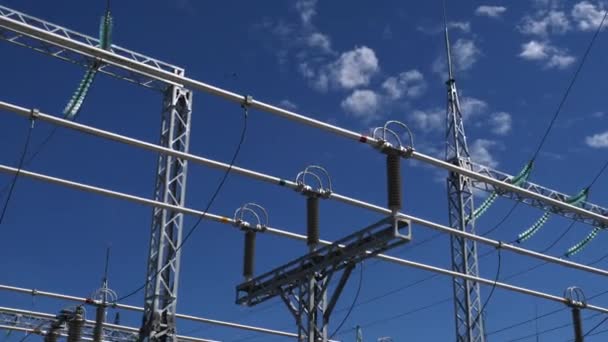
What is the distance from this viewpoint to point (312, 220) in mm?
16312

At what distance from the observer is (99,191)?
17484 mm

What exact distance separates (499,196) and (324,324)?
1549cm

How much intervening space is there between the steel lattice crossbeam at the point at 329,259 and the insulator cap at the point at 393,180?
0.85 ft

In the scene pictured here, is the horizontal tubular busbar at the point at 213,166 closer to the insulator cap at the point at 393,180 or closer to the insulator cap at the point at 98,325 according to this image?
the insulator cap at the point at 393,180

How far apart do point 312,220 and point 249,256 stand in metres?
2.45

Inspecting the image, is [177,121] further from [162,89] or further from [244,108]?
[244,108]

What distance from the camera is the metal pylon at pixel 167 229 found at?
18.5m

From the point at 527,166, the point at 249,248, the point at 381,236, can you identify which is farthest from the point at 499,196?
the point at 381,236

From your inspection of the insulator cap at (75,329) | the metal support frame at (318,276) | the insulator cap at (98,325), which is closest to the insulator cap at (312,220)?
the metal support frame at (318,276)

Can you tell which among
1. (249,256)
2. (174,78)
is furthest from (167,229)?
(174,78)

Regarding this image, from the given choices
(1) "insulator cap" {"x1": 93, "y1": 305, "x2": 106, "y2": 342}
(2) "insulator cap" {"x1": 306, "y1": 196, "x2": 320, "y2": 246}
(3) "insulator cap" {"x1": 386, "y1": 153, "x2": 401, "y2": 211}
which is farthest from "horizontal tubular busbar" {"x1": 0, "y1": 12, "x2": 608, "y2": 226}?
(1) "insulator cap" {"x1": 93, "y1": 305, "x2": 106, "y2": 342}

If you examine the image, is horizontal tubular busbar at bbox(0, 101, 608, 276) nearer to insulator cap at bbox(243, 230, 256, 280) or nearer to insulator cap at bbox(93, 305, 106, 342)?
insulator cap at bbox(243, 230, 256, 280)

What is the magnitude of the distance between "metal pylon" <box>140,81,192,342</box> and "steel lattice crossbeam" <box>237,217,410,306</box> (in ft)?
6.92

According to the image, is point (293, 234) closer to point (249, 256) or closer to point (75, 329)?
point (249, 256)
